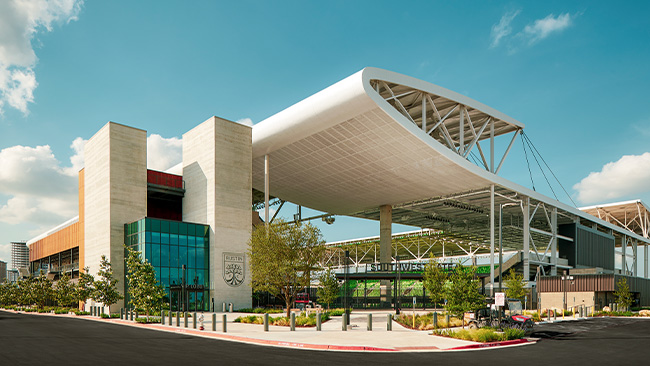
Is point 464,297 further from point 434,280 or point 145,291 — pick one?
point 145,291

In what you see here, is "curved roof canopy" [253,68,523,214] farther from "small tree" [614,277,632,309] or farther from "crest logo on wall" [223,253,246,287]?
"small tree" [614,277,632,309]

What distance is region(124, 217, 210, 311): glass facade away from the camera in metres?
51.0

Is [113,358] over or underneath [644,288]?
over

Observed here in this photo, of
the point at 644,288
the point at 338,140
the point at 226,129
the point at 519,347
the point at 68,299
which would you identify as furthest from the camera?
the point at 644,288

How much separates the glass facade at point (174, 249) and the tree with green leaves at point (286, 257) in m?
13.3

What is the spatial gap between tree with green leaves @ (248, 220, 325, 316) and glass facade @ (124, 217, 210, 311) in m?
13.3

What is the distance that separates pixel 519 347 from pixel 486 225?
71851 millimetres

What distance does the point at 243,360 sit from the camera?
1677 centimetres

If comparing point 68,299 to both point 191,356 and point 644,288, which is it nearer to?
point 191,356

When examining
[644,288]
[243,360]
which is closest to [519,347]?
[243,360]

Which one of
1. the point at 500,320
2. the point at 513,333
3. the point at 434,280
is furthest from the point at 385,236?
the point at 513,333

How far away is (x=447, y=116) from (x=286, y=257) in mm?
23733

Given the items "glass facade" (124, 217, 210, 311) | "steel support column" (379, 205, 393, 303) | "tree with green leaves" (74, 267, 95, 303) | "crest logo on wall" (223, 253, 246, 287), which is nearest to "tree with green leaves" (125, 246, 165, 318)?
"glass facade" (124, 217, 210, 311)

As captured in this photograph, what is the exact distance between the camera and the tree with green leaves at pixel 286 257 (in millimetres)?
38844
